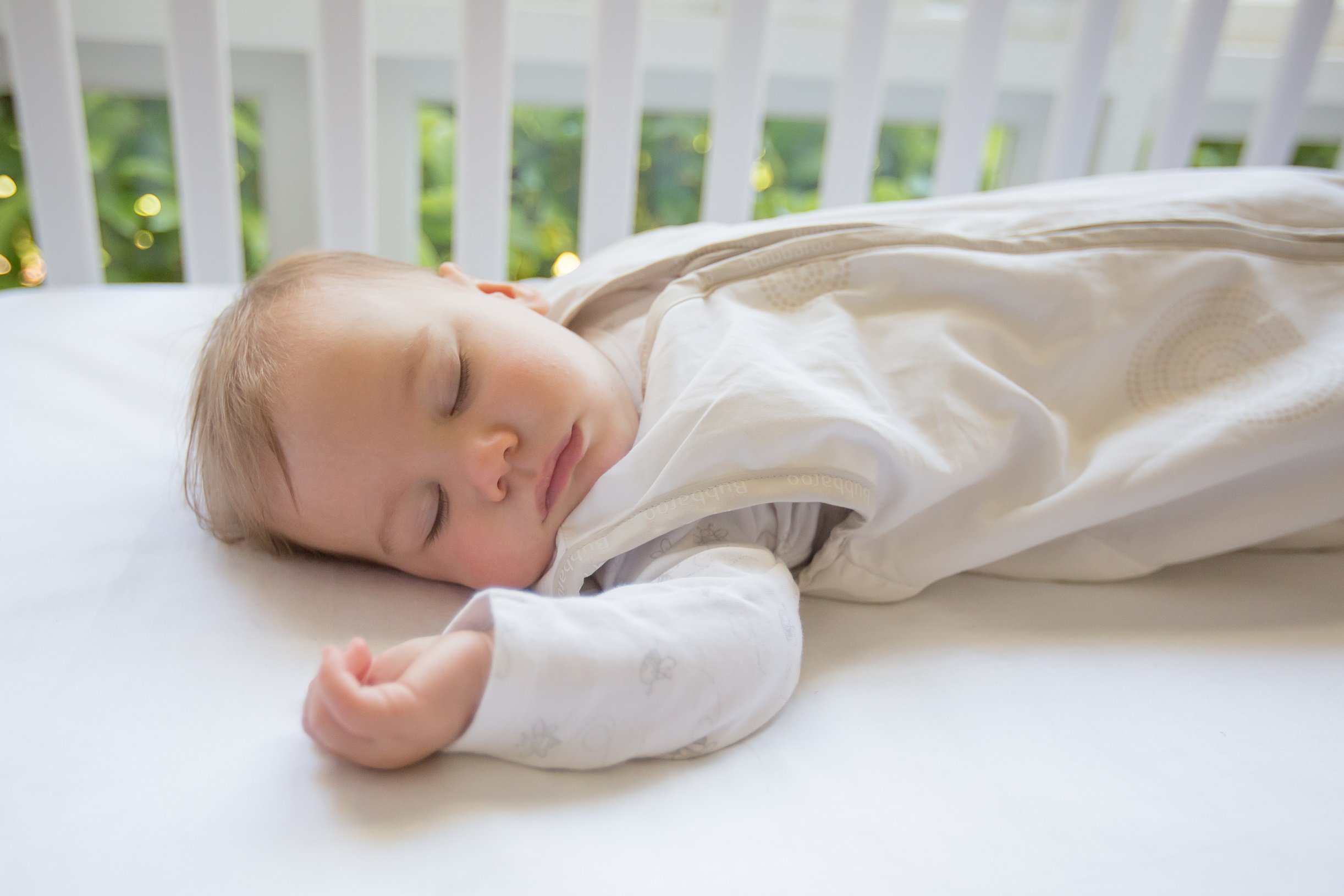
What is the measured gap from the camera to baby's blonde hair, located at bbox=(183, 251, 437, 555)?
26.5 inches

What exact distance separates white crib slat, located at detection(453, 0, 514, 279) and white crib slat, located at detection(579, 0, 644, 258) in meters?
0.10

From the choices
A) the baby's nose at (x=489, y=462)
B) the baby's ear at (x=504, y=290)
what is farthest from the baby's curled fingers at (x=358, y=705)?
the baby's ear at (x=504, y=290)

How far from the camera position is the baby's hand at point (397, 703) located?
0.48 m

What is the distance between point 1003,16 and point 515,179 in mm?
948

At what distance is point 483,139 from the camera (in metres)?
1.16

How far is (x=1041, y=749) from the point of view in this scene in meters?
0.55

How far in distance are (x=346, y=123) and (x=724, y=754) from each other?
35.9 inches

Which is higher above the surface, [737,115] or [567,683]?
[737,115]

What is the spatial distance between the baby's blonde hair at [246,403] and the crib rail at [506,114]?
438 millimetres

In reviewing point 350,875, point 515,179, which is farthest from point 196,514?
point 515,179

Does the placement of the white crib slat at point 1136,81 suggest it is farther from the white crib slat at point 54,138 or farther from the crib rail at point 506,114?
the white crib slat at point 54,138

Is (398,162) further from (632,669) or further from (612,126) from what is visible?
(632,669)

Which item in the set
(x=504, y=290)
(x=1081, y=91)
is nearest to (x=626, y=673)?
(x=504, y=290)

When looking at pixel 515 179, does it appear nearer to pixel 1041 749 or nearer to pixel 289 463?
pixel 289 463
